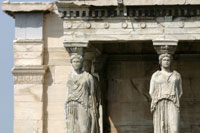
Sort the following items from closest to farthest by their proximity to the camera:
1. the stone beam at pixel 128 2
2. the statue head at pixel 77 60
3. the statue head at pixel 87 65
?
→ the stone beam at pixel 128 2, the statue head at pixel 77 60, the statue head at pixel 87 65

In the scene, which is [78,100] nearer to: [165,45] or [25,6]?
[165,45]

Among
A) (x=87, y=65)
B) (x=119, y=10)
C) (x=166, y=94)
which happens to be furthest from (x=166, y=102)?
(x=119, y=10)

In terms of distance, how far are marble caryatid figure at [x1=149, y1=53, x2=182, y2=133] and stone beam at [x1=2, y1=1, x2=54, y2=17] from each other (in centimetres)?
371

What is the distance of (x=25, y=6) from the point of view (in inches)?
962

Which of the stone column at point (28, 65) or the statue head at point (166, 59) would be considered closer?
the statue head at point (166, 59)

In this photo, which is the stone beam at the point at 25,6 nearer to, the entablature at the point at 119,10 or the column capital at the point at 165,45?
the entablature at the point at 119,10

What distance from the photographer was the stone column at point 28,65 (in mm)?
24453

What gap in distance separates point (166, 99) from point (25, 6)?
4542mm

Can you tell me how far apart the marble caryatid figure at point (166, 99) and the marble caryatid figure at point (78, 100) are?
57.6 inches

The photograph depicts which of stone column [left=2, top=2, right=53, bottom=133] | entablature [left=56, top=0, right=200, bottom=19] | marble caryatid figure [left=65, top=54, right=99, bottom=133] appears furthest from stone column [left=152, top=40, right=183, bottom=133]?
stone column [left=2, top=2, right=53, bottom=133]

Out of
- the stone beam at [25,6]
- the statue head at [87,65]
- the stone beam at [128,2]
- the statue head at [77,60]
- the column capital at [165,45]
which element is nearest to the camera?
the stone beam at [128,2]

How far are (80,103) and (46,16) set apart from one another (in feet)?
10.9

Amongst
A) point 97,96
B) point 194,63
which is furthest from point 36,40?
point 194,63

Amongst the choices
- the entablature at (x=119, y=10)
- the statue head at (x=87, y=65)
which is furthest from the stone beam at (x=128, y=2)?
the statue head at (x=87, y=65)
